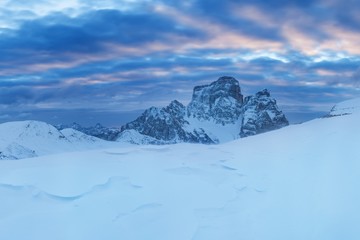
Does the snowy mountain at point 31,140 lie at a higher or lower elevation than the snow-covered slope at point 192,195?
lower

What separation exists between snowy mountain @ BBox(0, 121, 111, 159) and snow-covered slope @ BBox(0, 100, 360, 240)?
141 metres

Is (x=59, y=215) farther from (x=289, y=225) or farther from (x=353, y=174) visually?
(x=353, y=174)

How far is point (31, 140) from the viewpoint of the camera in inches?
6407

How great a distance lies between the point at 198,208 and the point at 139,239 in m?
1.21

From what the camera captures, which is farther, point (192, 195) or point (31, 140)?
point (31, 140)

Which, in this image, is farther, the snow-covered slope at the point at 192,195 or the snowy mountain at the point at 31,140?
the snowy mountain at the point at 31,140

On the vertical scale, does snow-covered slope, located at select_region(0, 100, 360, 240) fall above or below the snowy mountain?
above

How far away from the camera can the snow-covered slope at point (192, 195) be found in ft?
21.2

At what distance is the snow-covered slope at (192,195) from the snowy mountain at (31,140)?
463ft

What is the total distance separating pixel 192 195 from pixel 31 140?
541ft

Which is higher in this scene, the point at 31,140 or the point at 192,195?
the point at 192,195

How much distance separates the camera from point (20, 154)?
146625 millimetres

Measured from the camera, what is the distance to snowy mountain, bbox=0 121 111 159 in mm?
148375

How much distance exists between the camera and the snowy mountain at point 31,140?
487ft
